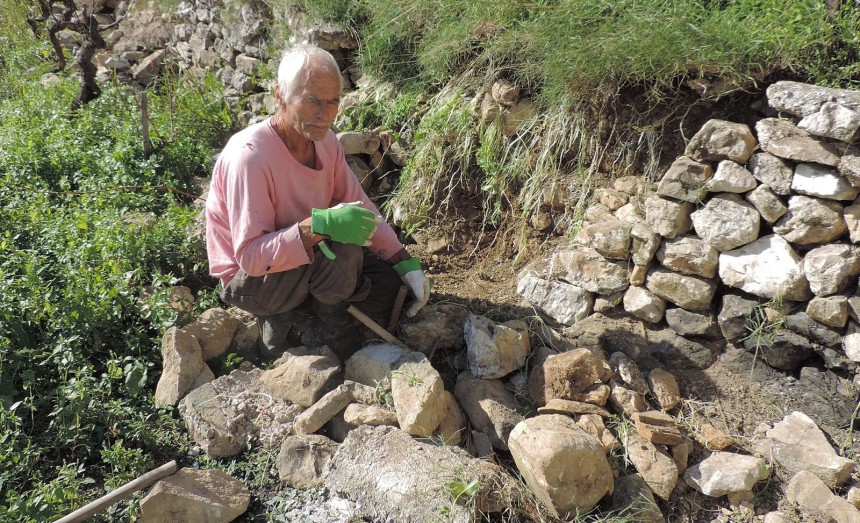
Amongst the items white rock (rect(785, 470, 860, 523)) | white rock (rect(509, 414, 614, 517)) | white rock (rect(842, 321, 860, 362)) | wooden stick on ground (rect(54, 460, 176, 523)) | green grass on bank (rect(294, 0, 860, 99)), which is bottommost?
white rock (rect(785, 470, 860, 523))

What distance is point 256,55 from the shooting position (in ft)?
18.3

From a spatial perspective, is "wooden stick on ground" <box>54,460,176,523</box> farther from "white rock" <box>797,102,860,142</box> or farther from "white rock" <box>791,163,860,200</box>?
"white rock" <box>797,102,860,142</box>

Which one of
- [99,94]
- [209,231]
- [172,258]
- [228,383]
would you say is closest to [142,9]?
[99,94]

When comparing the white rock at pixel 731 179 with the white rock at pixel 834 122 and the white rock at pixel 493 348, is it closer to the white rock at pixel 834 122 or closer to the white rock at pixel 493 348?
the white rock at pixel 834 122

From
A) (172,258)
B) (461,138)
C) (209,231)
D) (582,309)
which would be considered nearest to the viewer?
(209,231)

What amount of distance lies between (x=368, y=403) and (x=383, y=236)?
0.85m

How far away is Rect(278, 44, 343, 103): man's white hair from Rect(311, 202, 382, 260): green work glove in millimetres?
514

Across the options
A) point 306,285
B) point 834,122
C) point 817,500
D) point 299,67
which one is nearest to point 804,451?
point 817,500

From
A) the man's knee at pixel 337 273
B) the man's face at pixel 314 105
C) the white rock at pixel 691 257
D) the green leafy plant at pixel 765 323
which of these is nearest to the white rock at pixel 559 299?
the white rock at pixel 691 257

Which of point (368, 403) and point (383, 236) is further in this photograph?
point (383, 236)

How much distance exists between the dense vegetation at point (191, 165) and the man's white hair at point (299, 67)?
1207mm

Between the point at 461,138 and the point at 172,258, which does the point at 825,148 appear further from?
the point at 172,258

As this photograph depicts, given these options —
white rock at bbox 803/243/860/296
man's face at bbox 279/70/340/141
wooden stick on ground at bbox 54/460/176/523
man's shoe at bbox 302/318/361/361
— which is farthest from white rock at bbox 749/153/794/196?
wooden stick on ground at bbox 54/460/176/523

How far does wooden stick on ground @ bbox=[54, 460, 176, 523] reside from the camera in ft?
7.45
